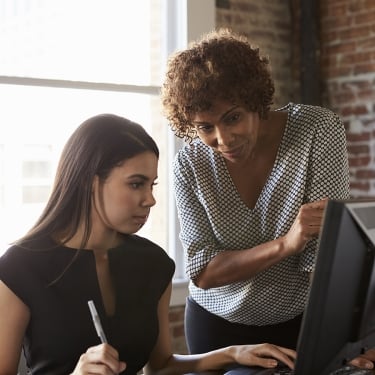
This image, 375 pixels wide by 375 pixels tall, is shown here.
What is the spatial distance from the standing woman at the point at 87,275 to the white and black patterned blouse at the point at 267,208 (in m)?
0.26

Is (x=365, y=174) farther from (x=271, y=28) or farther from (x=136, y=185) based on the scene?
(x=136, y=185)

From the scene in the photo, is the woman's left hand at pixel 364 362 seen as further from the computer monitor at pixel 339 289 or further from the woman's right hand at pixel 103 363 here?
the woman's right hand at pixel 103 363

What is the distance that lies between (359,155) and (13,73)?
5.81 ft

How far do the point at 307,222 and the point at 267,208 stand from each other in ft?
1.18

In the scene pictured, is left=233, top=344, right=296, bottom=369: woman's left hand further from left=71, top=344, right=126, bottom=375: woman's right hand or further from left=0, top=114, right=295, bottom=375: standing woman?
left=71, top=344, right=126, bottom=375: woman's right hand

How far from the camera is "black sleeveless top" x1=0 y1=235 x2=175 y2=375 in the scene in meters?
1.70

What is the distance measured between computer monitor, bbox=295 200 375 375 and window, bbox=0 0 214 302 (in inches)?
87.6

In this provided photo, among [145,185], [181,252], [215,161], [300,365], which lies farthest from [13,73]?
[300,365]

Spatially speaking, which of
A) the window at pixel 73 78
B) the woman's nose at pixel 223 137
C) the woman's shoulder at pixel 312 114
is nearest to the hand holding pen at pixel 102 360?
the woman's nose at pixel 223 137

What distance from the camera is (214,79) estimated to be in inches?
74.1

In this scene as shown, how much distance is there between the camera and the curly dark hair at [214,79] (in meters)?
1.88

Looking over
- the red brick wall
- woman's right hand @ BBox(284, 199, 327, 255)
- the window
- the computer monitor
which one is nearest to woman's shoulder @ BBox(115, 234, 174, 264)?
woman's right hand @ BBox(284, 199, 327, 255)

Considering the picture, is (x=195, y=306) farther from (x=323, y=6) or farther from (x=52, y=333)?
(x=323, y=6)

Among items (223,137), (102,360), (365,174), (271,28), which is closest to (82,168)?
(223,137)
